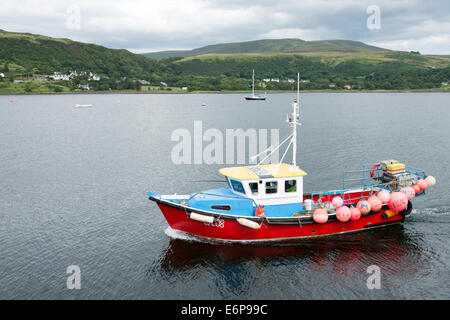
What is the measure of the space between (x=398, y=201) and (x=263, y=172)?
9561 mm

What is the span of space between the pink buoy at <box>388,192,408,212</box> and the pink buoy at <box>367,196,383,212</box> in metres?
0.98

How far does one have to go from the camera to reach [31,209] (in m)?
32.0

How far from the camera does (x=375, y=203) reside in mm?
25688

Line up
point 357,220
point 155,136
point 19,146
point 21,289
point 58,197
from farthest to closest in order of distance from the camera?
point 155,136, point 19,146, point 58,197, point 357,220, point 21,289

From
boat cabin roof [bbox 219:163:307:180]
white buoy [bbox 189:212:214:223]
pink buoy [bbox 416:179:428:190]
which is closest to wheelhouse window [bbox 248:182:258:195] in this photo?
boat cabin roof [bbox 219:163:307:180]

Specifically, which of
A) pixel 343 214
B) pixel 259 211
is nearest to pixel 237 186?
pixel 259 211

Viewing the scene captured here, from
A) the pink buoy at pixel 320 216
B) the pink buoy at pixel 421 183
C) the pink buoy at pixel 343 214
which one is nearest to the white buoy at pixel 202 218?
the pink buoy at pixel 320 216

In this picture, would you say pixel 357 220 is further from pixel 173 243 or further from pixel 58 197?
pixel 58 197

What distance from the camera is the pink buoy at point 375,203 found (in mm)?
25688

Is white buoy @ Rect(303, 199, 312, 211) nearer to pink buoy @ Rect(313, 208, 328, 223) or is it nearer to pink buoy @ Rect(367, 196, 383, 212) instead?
pink buoy @ Rect(313, 208, 328, 223)

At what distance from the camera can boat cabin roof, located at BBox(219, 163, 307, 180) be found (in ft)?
79.3

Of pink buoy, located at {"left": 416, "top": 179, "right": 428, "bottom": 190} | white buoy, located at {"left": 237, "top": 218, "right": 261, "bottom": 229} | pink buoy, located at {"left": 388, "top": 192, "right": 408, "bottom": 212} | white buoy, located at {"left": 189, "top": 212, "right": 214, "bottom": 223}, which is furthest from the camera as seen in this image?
pink buoy, located at {"left": 416, "top": 179, "right": 428, "bottom": 190}
